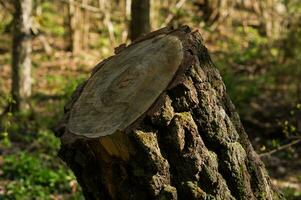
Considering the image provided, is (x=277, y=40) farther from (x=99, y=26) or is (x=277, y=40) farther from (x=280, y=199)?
(x=280, y=199)

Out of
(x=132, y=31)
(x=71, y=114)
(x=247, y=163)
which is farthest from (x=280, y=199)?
(x=132, y=31)

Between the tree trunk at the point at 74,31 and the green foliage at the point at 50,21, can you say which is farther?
the green foliage at the point at 50,21

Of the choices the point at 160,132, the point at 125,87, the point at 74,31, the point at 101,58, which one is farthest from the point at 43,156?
the point at 74,31

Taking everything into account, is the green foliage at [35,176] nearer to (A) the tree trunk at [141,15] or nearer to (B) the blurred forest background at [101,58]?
(B) the blurred forest background at [101,58]

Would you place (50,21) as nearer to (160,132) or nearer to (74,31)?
(74,31)

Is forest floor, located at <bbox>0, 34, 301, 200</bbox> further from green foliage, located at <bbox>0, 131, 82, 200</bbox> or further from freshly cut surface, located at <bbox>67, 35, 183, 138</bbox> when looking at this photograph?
freshly cut surface, located at <bbox>67, 35, 183, 138</bbox>

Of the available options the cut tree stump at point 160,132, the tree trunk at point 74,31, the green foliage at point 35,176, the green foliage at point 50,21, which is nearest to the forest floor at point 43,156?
the green foliage at point 35,176
